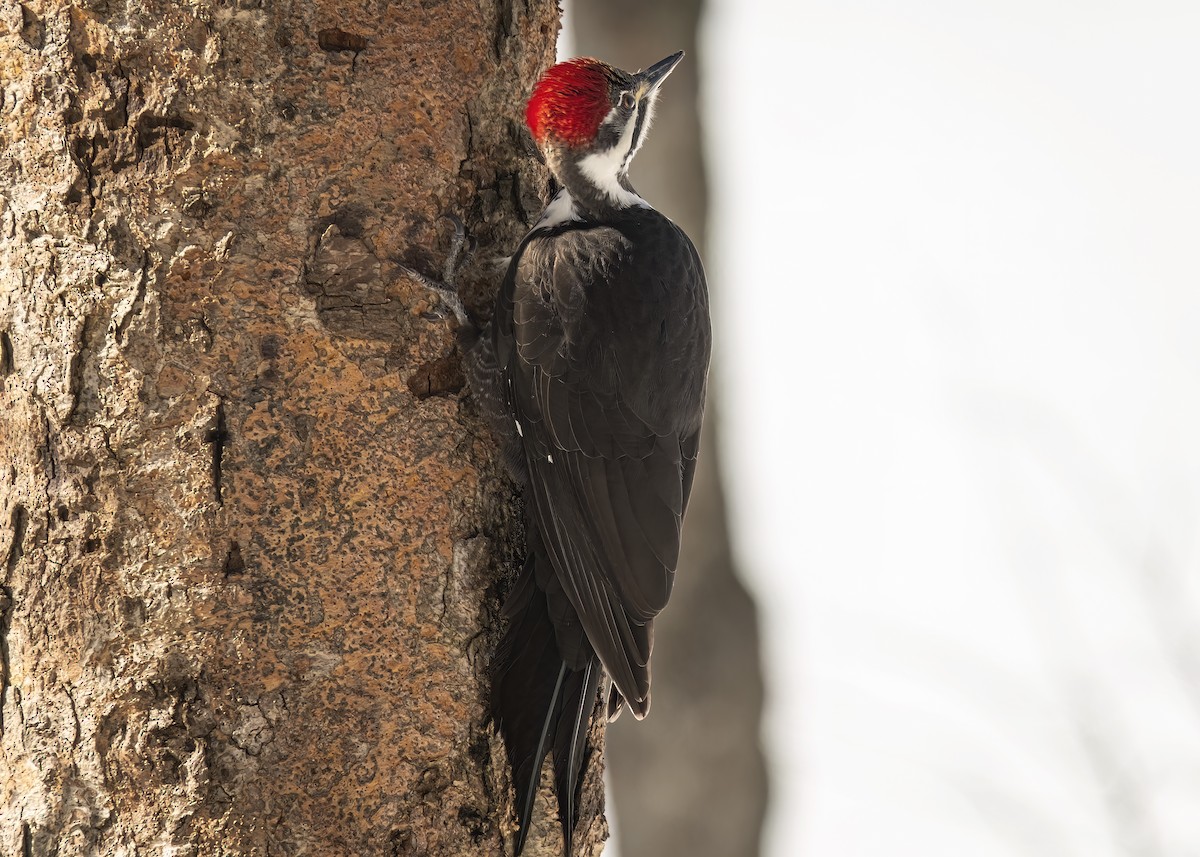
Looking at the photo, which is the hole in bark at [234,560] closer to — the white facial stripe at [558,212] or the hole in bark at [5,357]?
the hole in bark at [5,357]

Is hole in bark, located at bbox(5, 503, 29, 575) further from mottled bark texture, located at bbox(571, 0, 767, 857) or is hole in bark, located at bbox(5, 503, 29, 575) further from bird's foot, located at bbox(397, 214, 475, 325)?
mottled bark texture, located at bbox(571, 0, 767, 857)

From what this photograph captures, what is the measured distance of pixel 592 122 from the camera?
2.64 m

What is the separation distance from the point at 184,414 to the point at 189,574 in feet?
0.87

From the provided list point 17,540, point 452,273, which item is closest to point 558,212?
point 452,273

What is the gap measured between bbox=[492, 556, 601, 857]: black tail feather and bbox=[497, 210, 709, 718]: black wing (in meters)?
0.05

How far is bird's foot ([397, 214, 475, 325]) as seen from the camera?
2.09 metres

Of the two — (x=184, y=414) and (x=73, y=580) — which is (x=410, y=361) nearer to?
(x=184, y=414)

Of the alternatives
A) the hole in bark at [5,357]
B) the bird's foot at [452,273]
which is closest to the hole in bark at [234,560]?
the hole in bark at [5,357]

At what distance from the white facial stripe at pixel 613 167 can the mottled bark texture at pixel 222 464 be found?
0.68 meters

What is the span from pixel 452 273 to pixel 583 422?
1.44 feet

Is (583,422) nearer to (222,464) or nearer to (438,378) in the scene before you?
(438,378)

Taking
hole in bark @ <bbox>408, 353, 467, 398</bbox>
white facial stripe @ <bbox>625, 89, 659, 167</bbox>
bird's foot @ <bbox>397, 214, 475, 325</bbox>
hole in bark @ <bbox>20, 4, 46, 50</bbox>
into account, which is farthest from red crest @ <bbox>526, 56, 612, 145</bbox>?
hole in bark @ <bbox>20, 4, 46, 50</bbox>

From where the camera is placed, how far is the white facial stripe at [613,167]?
267 cm

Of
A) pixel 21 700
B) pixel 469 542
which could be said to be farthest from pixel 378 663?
pixel 21 700
